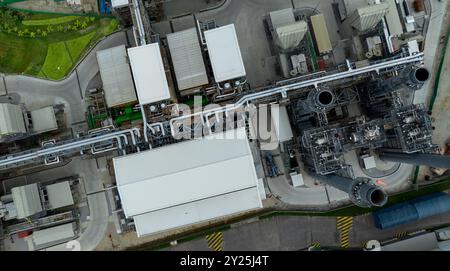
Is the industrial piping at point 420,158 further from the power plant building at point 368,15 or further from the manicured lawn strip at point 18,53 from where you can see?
the manicured lawn strip at point 18,53

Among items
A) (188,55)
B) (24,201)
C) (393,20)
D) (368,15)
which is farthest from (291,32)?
(24,201)

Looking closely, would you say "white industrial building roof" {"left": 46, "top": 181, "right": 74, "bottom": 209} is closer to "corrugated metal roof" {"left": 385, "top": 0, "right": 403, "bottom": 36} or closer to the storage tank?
the storage tank

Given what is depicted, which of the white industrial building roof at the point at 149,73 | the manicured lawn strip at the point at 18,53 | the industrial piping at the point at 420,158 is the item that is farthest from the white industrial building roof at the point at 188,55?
the industrial piping at the point at 420,158

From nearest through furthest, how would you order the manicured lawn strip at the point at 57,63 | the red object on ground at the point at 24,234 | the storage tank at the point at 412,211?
the red object on ground at the point at 24,234 < the storage tank at the point at 412,211 < the manicured lawn strip at the point at 57,63

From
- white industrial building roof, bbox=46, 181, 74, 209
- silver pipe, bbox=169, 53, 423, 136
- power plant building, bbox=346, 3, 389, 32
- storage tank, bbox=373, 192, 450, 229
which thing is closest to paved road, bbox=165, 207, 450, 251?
storage tank, bbox=373, 192, 450, 229

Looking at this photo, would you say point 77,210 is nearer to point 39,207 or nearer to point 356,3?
point 39,207
